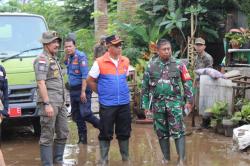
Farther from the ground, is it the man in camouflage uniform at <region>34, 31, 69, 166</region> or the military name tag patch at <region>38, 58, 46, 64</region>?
the military name tag patch at <region>38, 58, 46, 64</region>

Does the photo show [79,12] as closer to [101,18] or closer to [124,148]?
[101,18]

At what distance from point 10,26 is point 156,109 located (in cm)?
384

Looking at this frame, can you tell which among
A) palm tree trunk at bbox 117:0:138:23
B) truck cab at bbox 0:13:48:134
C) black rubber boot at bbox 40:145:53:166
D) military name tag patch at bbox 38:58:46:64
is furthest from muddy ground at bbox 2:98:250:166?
palm tree trunk at bbox 117:0:138:23

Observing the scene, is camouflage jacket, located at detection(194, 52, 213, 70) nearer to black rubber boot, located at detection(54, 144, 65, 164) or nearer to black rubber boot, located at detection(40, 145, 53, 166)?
black rubber boot, located at detection(54, 144, 65, 164)

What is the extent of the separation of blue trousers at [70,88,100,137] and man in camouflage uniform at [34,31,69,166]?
129 cm

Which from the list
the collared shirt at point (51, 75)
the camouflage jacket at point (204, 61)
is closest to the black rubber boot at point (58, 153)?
the collared shirt at point (51, 75)

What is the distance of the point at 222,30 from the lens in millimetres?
14367

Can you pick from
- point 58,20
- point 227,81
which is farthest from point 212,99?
point 58,20

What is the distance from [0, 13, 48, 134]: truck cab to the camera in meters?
8.27

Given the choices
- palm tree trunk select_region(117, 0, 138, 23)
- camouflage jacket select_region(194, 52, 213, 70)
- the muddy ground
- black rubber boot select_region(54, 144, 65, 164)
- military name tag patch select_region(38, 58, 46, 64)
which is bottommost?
the muddy ground

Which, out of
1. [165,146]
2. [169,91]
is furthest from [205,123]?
[169,91]

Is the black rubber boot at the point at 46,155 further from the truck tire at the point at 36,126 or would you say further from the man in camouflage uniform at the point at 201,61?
the man in camouflage uniform at the point at 201,61

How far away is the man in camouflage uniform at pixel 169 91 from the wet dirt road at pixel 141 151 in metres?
0.58

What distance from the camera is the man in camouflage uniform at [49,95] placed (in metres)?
6.41
